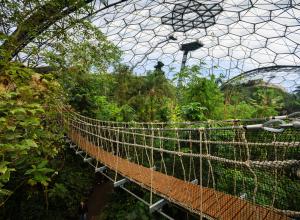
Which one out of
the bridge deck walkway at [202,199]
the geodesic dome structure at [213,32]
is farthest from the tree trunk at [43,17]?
the geodesic dome structure at [213,32]

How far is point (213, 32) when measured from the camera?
2564 cm

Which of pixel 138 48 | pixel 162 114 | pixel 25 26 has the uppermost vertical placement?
pixel 138 48

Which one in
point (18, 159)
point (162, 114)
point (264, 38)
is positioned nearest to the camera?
point (18, 159)

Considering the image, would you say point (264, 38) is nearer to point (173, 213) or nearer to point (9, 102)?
point (173, 213)

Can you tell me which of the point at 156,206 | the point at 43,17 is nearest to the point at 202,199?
the point at 156,206

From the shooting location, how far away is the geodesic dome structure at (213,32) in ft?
74.1

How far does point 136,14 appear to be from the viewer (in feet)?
78.9

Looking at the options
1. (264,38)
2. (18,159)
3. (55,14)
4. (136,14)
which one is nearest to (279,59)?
(264,38)

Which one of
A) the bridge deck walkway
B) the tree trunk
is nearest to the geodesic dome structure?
the tree trunk

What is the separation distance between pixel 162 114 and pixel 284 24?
15.9 m

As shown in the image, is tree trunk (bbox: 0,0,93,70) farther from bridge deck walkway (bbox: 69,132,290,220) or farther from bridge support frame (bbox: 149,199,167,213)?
bridge support frame (bbox: 149,199,167,213)

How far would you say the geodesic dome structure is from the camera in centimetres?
2258

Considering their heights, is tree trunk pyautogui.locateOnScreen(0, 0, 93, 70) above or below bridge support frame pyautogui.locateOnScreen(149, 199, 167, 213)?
above

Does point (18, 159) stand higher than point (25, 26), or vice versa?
point (25, 26)
